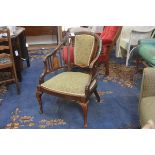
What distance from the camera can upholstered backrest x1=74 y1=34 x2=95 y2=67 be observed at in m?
1.99

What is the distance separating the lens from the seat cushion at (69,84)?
5.81ft

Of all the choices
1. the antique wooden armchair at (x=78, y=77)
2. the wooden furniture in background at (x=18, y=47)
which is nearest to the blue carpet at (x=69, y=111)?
the antique wooden armchair at (x=78, y=77)

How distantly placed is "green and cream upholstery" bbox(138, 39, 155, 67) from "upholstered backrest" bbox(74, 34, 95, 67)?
26.8 inches

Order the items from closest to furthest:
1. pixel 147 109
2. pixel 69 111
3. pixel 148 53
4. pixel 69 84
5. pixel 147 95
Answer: pixel 147 109 < pixel 147 95 < pixel 69 84 < pixel 69 111 < pixel 148 53

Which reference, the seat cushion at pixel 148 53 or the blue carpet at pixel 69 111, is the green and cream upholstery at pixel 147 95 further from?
the seat cushion at pixel 148 53

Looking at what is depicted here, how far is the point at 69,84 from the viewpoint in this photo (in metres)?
1.82

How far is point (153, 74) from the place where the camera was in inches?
61.0

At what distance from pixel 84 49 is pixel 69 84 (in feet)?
1.40

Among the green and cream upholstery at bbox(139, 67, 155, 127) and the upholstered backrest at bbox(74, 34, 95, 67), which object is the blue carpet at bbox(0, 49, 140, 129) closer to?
the green and cream upholstery at bbox(139, 67, 155, 127)

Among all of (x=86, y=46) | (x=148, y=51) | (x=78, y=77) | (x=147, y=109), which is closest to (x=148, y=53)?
(x=148, y=51)

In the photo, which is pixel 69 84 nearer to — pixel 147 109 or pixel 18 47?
pixel 147 109

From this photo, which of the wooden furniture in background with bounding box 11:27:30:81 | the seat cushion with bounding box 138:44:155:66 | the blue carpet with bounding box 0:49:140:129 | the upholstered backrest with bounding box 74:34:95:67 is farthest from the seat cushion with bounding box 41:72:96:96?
the wooden furniture in background with bounding box 11:27:30:81

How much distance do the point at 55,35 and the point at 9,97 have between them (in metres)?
2.61
